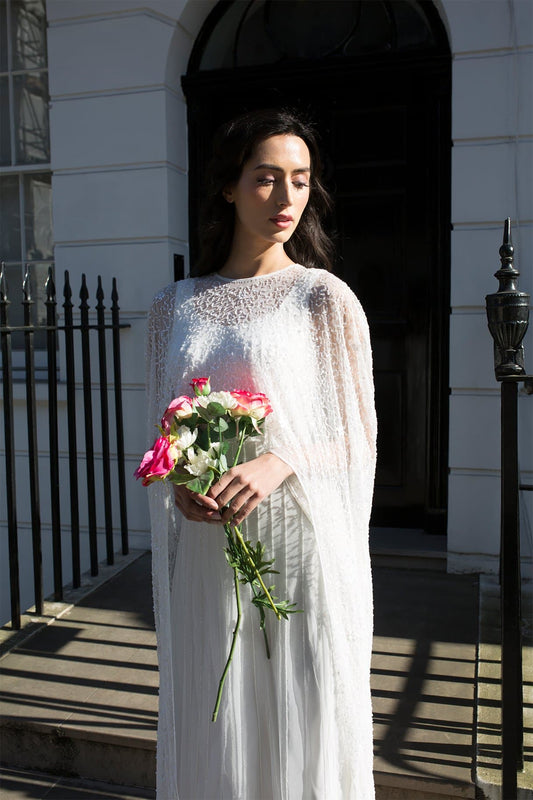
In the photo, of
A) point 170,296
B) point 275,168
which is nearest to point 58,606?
point 170,296

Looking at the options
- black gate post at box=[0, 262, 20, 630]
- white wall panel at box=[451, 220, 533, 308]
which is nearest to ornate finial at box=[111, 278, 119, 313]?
black gate post at box=[0, 262, 20, 630]

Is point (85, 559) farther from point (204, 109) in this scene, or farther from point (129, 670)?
point (204, 109)

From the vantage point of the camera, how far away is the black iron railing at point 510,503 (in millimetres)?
2119

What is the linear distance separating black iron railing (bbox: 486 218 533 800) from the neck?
652mm

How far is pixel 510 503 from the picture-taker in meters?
2.13

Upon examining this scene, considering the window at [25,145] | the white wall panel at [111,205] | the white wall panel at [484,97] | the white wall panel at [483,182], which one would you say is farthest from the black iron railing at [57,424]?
the white wall panel at [484,97]

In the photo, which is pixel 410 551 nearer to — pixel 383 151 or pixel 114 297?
pixel 114 297

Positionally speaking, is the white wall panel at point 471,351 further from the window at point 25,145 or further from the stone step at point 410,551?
the window at point 25,145

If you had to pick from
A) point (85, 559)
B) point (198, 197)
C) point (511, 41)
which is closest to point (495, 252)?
point (511, 41)

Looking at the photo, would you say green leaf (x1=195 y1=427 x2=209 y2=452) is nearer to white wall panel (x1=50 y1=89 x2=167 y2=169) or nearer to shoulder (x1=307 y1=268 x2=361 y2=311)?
shoulder (x1=307 y1=268 x2=361 y2=311)

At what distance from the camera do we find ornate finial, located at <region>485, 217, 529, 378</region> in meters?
2.13

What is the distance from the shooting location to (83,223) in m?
4.43

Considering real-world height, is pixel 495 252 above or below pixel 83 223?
below

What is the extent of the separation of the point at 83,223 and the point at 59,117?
25.8 inches
